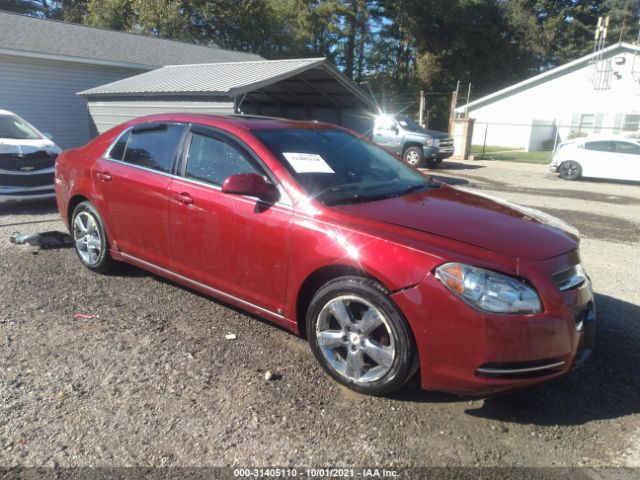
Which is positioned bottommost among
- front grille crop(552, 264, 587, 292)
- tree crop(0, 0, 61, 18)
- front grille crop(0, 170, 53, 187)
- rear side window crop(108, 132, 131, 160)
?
front grille crop(0, 170, 53, 187)

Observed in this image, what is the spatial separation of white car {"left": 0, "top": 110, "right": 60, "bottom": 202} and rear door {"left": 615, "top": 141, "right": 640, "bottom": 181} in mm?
15586

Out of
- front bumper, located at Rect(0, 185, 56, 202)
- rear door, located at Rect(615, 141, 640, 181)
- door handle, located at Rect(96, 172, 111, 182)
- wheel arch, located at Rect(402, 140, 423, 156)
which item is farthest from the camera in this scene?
wheel arch, located at Rect(402, 140, 423, 156)

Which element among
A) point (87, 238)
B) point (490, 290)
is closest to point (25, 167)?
point (87, 238)

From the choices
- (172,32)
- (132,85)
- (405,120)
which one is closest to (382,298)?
(132,85)

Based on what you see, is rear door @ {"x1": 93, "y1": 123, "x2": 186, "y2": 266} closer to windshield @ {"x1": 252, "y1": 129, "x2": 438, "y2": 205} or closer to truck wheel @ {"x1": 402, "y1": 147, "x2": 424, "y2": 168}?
windshield @ {"x1": 252, "y1": 129, "x2": 438, "y2": 205}

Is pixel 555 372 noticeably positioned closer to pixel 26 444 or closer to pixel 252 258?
pixel 252 258

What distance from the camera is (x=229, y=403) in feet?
9.95

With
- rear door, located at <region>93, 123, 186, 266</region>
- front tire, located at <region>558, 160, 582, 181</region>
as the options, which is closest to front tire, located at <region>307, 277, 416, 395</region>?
rear door, located at <region>93, 123, 186, 266</region>

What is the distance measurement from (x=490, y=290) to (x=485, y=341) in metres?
0.27

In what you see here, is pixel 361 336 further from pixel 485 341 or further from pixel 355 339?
pixel 485 341

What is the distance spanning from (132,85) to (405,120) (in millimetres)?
9611

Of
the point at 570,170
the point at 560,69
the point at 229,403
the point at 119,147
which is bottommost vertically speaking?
the point at 229,403

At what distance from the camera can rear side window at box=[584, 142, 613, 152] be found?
16328 millimetres

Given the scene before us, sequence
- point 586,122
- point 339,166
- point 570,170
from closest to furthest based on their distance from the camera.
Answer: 1. point 339,166
2. point 570,170
3. point 586,122
